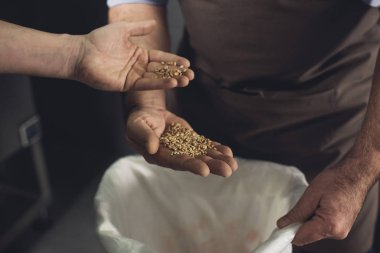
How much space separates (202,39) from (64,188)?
2.17 feet

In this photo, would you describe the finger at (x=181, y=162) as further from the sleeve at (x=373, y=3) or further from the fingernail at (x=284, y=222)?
the sleeve at (x=373, y=3)

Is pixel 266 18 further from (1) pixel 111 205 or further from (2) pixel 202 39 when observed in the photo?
(1) pixel 111 205

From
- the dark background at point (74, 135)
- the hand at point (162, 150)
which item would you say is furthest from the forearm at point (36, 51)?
the dark background at point (74, 135)

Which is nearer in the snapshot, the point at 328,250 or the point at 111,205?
the point at 111,205

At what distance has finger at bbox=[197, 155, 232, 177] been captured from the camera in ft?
1.61

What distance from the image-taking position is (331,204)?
50 centimetres

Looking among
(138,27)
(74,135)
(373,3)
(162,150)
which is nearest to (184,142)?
(162,150)

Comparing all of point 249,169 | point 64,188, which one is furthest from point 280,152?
point 64,188

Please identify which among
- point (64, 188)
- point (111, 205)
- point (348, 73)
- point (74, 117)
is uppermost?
point (348, 73)

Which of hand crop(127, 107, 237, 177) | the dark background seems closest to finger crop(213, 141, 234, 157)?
hand crop(127, 107, 237, 177)

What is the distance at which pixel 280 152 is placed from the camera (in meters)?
0.68

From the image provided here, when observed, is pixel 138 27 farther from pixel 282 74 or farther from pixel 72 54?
pixel 282 74

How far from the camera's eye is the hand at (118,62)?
19.5 inches

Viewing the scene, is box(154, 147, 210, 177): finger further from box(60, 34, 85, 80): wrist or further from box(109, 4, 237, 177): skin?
box(60, 34, 85, 80): wrist
